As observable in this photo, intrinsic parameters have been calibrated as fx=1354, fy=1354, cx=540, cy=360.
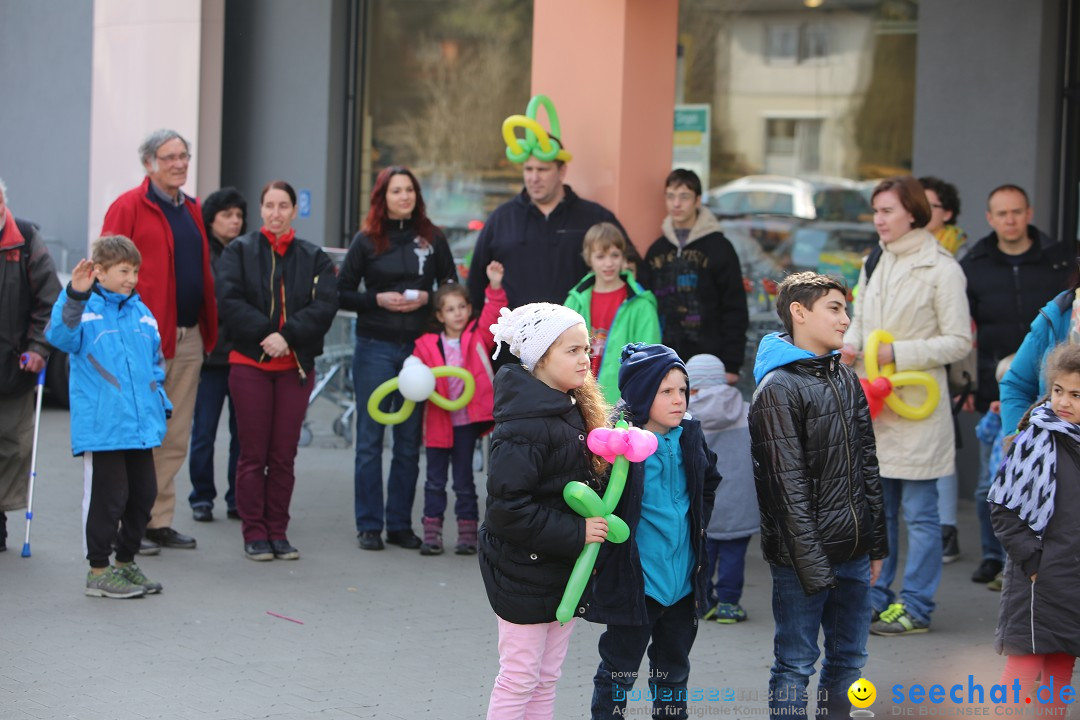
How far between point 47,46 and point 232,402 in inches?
389

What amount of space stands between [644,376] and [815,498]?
0.79 meters

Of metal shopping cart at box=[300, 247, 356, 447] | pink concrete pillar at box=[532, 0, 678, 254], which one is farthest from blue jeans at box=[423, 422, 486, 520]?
metal shopping cart at box=[300, 247, 356, 447]

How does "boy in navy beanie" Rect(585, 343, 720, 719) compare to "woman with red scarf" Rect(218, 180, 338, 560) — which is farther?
"woman with red scarf" Rect(218, 180, 338, 560)

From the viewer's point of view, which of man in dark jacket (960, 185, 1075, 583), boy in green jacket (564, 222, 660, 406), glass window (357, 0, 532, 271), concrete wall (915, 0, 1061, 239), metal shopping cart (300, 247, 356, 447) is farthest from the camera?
glass window (357, 0, 532, 271)

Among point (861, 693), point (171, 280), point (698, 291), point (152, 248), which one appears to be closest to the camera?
point (861, 693)

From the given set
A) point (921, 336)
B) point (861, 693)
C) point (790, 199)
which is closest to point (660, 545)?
point (861, 693)

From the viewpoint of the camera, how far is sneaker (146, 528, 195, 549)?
7.97 m

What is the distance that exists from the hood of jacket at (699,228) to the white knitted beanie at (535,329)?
3.55m

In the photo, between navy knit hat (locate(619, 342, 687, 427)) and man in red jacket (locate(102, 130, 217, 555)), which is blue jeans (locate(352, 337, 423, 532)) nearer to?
man in red jacket (locate(102, 130, 217, 555))

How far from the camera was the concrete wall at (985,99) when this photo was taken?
29.8ft

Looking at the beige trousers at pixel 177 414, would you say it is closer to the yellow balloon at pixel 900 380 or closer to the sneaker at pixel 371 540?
the sneaker at pixel 371 540

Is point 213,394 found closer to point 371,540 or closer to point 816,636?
point 371,540

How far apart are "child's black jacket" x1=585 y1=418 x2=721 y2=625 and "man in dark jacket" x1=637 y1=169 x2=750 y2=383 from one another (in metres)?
3.06

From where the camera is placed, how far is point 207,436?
8.85m
